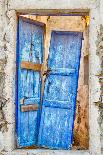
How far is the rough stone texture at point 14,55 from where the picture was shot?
4711mm

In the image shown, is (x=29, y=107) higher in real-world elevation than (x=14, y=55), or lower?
lower

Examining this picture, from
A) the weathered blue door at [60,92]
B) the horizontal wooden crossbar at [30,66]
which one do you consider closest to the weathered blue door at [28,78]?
the horizontal wooden crossbar at [30,66]

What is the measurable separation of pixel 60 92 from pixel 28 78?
22.2 inches

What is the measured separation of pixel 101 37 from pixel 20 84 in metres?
1.40

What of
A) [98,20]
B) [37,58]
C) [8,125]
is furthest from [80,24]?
[8,125]

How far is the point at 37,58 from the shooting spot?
5.57 meters

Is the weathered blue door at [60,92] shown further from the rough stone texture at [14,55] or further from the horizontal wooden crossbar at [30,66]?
the rough stone texture at [14,55]

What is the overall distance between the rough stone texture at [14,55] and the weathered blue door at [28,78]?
0.70 ft

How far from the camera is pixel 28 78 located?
17.5 feet

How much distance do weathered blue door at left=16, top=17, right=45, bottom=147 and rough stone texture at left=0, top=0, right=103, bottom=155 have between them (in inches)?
8.5

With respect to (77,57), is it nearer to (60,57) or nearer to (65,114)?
(60,57)

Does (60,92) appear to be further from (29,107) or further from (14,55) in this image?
(14,55)

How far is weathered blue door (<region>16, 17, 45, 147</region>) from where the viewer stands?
509 cm

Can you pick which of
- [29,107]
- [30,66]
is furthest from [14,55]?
[29,107]
